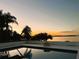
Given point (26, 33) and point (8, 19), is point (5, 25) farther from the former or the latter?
point (26, 33)

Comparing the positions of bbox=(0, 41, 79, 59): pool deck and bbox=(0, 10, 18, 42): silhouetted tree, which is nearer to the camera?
bbox=(0, 41, 79, 59): pool deck

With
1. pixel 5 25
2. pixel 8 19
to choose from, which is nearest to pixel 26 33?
pixel 5 25

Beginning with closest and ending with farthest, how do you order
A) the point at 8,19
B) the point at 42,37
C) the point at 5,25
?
the point at 42,37 < the point at 5,25 < the point at 8,19

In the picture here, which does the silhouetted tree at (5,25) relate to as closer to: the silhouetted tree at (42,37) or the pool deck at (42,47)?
the silhouetted tree at (42,37)

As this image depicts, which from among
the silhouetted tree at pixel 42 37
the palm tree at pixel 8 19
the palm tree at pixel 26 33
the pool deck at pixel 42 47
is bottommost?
the pool deck at pixel 42 47

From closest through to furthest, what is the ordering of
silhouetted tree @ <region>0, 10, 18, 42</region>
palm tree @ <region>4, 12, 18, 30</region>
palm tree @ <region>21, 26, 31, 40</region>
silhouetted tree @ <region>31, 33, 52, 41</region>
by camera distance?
silhouetted tree @ <region>31, 33, 52, 41</region> → silhouetted tree @ <region>0, 10, 18, 42</region> → palm tree @ <region>21, 26, 31, 40</region> → palm tree @ <region>4, 12, 18, 30</region>

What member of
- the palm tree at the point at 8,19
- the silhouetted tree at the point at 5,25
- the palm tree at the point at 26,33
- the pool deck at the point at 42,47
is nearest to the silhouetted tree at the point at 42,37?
the palm tree at the point at 26,33

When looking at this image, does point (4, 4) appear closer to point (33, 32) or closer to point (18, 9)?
point (18, 9)

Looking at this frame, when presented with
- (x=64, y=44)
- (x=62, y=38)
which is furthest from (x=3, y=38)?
(x=64, y=44)

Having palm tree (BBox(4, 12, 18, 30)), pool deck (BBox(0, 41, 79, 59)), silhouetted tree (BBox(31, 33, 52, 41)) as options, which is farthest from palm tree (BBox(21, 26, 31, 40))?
pool deck (BBox(0, 41, 79, 59))

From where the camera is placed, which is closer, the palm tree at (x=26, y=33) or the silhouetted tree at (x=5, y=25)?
the silhouetted tree at (x=5, y=25)

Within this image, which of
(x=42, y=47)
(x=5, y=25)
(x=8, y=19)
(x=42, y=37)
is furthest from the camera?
(x=8, y=19)

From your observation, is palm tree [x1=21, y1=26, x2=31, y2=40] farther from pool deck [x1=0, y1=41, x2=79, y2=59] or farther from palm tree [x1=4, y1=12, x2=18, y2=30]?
pool deck [x1=0, y1=41, x2=79, y2=59]

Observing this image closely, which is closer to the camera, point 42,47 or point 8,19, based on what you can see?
point 42,47
